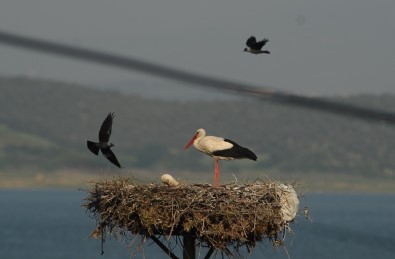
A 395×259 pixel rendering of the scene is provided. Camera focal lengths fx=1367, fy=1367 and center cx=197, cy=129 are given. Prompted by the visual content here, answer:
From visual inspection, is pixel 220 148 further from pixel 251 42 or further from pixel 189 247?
pixel 251 42

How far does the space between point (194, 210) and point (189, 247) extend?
135cm

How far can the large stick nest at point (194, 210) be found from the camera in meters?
17.9

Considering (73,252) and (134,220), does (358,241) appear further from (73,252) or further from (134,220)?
(134,220)

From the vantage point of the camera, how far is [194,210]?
17781mm

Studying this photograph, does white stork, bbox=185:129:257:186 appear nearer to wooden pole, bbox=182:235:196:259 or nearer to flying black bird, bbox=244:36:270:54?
wooden pole, bbox=182:235:196:259

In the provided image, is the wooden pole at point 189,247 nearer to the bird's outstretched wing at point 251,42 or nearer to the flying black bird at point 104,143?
the flying black bird at point 104,143

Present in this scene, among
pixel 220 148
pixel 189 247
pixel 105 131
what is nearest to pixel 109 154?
pixel 105 131

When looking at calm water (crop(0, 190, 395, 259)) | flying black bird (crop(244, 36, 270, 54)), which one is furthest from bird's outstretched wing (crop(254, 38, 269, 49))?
calm water (crop(0, 190, 395, 259))

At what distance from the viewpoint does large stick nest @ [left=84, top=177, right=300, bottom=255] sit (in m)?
17.9

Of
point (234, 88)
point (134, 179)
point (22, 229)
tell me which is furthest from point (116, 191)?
point (22, 229)

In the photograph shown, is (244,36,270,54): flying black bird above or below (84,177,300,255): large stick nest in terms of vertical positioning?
above

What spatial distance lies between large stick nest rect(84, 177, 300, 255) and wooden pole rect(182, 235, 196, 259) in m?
0.49

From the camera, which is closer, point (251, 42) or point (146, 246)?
point (251, 42)

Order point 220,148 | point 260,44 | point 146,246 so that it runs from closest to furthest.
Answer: point 260,44, point 220,148, point 146,246
